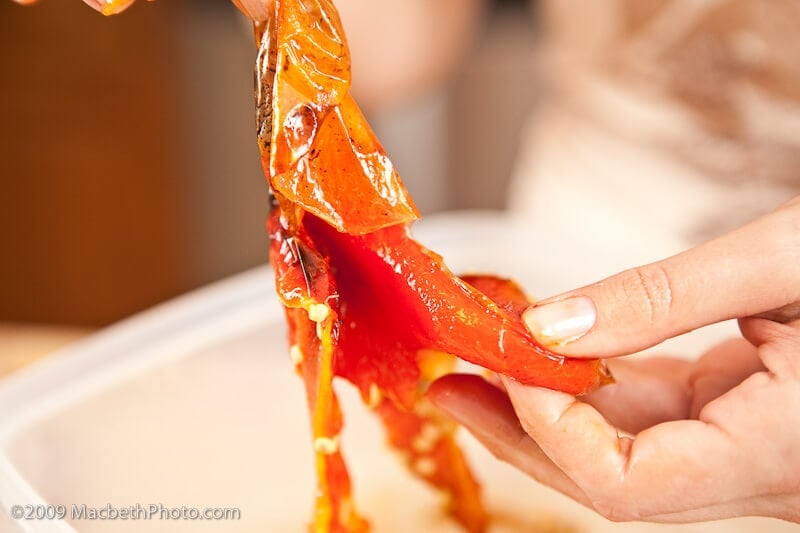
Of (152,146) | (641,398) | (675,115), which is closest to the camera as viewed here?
(641,398)

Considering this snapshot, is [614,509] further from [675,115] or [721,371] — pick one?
[675,115]

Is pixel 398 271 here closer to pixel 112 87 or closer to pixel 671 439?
pixel 671 439

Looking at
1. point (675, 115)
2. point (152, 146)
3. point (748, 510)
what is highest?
point (152, 146)

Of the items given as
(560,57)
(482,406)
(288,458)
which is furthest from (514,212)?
(482,406)

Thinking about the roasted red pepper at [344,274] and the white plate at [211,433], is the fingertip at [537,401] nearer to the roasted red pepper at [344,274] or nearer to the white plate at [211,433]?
the roasted red pepper at [344,274]

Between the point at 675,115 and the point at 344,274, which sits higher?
the point at 675,115

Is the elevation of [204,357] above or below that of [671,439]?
above

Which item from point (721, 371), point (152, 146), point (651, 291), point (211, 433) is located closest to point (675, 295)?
point (651, 291)
